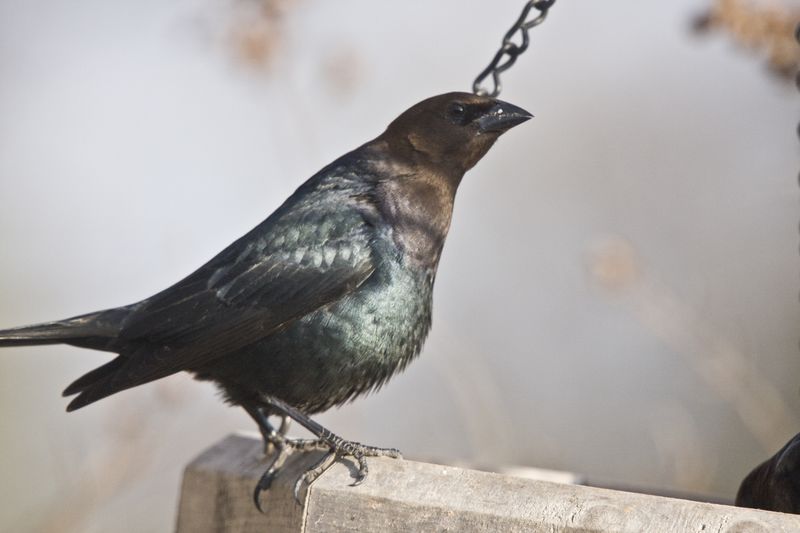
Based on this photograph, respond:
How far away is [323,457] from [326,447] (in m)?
0.15

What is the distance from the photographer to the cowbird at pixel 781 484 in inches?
82.5

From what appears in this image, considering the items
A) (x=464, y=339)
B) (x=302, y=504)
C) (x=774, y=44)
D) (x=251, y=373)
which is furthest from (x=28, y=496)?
(x=774, y=44)

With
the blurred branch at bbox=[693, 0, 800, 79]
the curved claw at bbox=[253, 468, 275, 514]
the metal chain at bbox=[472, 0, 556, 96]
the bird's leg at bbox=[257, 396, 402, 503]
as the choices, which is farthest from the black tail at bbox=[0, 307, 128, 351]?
the blurred branch at bbox=[693, 0, 800, 79]

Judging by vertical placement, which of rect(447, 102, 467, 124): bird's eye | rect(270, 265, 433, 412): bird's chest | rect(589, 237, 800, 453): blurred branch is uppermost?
rect(447, 102, 467, 124): bird's eye

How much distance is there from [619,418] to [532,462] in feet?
2.00

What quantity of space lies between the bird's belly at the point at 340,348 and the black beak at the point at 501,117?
41 cm

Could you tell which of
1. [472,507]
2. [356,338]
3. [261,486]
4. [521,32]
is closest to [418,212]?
[356,338]

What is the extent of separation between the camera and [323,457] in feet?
7.48

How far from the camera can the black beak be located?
105 inches

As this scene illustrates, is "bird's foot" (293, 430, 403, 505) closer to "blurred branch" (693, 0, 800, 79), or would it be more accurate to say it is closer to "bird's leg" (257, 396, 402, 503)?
"bird's leg" (257, 396, 402, 503)

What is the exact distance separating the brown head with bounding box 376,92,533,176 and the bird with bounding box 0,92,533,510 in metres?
0.06

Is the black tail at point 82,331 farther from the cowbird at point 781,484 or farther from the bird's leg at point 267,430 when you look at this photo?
the cowbird at point 781,484

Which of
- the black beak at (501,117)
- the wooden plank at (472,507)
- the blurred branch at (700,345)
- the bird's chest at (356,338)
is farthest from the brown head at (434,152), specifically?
the blurred branch at (700,345)

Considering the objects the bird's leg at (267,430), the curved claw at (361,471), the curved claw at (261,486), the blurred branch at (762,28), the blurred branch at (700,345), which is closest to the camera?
the curved claw at (361,471)
